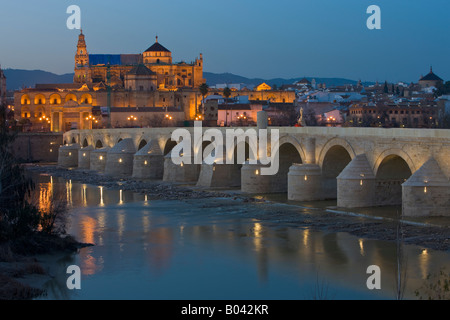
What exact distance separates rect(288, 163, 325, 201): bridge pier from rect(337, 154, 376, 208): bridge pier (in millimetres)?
2943

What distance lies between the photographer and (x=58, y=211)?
763 inches

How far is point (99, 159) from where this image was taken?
49406 mm

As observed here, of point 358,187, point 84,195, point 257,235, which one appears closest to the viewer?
point 257,235

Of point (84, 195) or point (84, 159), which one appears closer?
point (84, 195)

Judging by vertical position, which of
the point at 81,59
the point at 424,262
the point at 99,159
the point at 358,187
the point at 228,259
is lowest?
the point at 228,259

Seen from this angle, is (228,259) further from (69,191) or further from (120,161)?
(120,161)

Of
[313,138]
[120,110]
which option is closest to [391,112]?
[120,110]

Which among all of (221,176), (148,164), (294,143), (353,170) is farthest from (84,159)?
(353,170)

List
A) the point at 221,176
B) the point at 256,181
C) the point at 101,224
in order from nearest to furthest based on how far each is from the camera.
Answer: the point at 101,224
the point at 256,181
the point at 221,176

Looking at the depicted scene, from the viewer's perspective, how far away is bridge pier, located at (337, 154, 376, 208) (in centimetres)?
2473

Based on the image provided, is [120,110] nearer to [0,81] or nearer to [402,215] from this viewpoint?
[0,81]

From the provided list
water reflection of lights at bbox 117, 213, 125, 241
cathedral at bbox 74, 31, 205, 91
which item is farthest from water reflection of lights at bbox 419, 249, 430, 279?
cathedral at bbox 74, 31, 205, 91

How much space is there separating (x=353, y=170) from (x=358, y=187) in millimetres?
598
